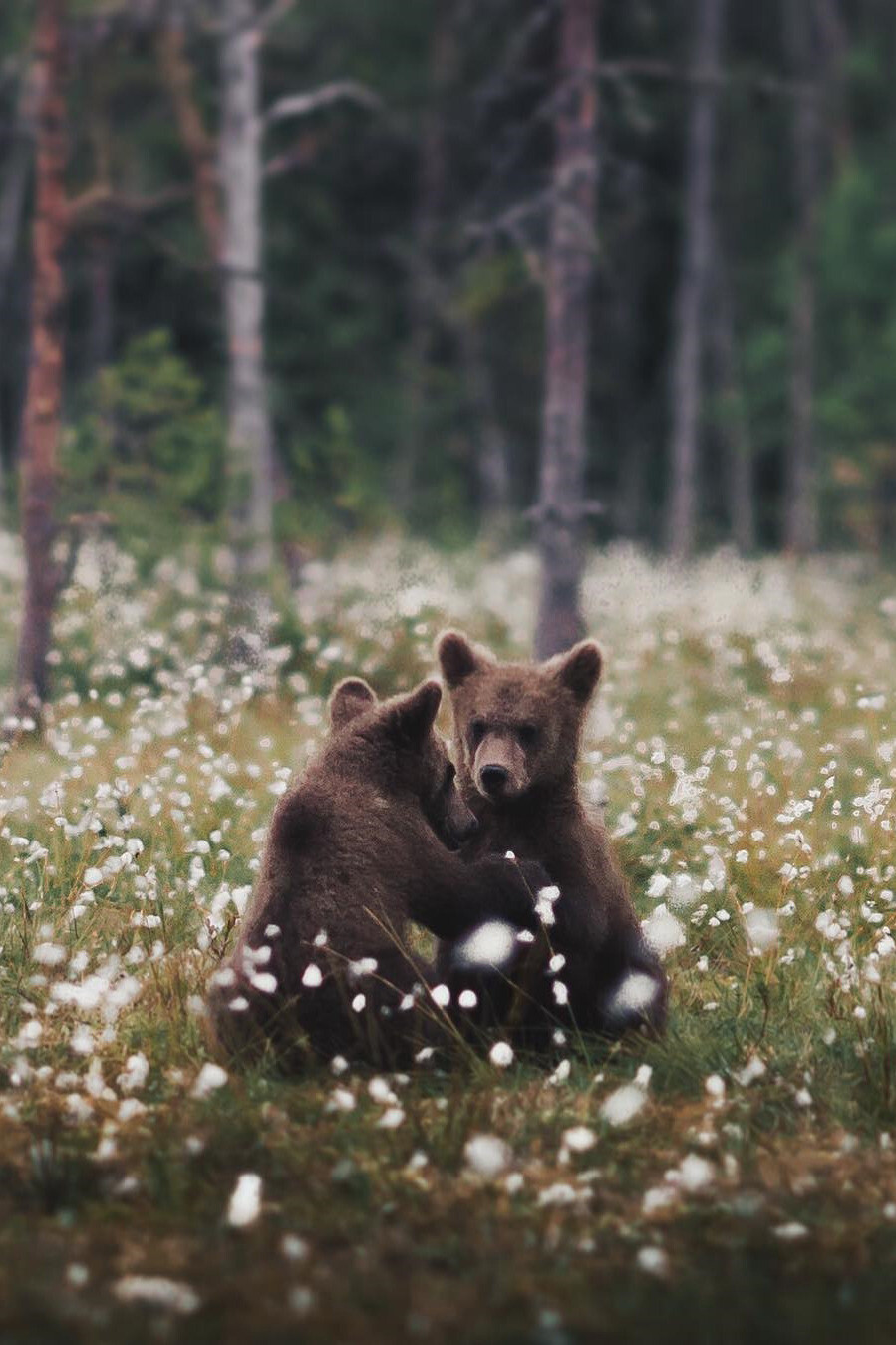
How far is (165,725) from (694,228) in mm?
22484

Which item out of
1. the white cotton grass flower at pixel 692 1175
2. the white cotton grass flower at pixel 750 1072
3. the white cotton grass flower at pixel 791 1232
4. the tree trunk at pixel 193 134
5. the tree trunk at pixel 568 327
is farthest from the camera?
the tree trunk at pixel 193 134

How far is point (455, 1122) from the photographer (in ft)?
15.2

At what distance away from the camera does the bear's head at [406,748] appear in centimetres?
518

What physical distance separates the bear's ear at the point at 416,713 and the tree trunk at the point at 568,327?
688 centimetres

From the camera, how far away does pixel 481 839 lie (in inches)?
221

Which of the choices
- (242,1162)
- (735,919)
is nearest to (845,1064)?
(735,919)

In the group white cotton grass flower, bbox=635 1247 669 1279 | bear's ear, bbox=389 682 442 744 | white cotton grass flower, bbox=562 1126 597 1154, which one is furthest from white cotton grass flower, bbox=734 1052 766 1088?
bear's ear, bbox=389 682 442 744

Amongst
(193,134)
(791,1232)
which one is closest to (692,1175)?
(791,1232)

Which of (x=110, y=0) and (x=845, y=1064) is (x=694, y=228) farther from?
Answer: (x=845, y=1064)

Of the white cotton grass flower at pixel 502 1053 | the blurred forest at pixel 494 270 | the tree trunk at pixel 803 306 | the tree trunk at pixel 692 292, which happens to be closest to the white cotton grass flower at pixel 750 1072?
the white cotton grass flower at pixel 502 1053

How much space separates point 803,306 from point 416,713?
2700 cm

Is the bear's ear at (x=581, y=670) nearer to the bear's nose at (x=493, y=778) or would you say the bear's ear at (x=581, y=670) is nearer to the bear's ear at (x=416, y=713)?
the bear's nose at (x=493, y=778)

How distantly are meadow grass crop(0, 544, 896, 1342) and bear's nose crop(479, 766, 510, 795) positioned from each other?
2.94ft

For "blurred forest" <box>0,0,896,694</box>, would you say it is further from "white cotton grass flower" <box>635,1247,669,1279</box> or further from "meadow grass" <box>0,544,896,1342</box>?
"white cotton grass flower" <box>635,1247,669,1279</box>
